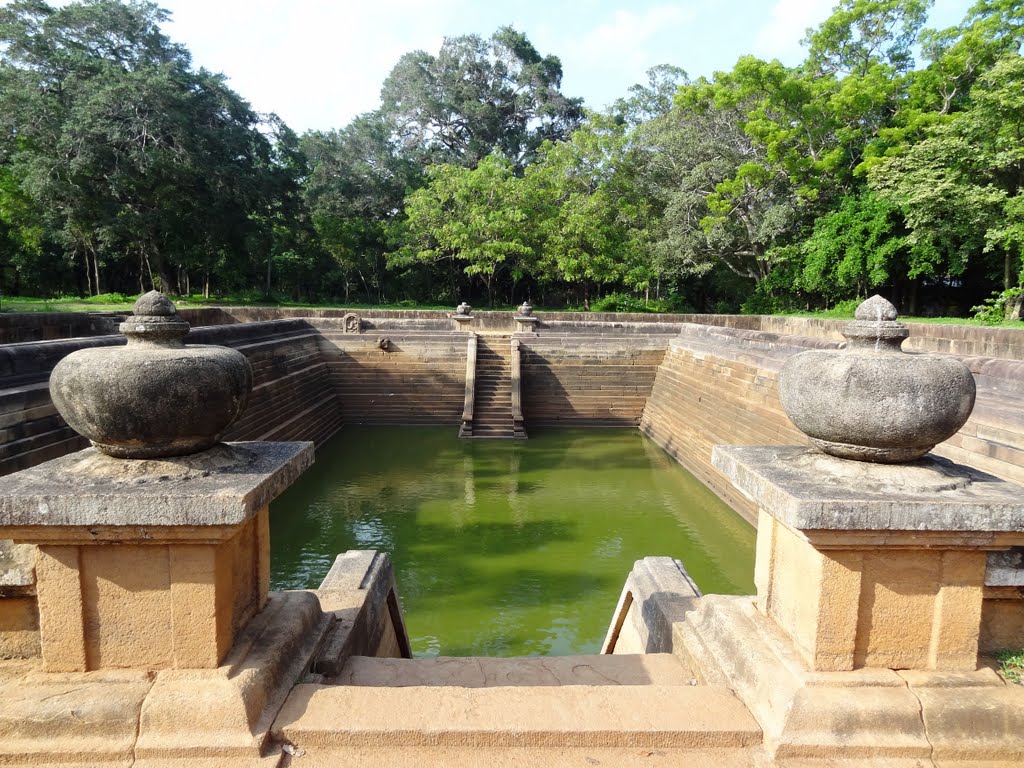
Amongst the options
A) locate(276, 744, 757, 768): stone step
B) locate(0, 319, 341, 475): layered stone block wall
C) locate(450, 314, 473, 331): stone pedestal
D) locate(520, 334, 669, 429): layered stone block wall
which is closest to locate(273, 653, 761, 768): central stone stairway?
locate(276, 744, 757, 768): stone step

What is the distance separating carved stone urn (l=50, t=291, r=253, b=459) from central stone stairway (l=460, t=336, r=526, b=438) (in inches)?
379

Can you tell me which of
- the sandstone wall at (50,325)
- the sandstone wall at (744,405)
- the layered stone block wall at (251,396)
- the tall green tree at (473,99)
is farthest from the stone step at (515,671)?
the tall green tree at (473,99)

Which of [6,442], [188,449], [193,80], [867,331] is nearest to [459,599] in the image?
[6,442]

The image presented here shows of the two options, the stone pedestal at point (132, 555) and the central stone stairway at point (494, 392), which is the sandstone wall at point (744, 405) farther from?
the stone pedestal at point (132, 555)

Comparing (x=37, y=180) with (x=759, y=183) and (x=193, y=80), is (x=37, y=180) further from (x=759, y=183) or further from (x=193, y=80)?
(x=759, y=183)

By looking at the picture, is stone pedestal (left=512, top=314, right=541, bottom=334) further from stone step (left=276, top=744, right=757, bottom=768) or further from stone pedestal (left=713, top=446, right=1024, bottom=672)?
stone step (left=276, top=744, right=757, bottom=768)

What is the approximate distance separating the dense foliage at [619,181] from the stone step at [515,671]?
1412 centimetres

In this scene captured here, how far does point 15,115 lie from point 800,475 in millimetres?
21918

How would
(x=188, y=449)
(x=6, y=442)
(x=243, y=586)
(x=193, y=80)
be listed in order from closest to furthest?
1. (x=188, y=449)
2. (x=243, y=586)
3. (x=6, y=442)
4. (x=193, y=80)

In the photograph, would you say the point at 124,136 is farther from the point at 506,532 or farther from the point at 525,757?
the point at 525,757

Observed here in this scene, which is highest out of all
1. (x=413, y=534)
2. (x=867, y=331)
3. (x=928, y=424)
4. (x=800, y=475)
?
(x=867, y=331)

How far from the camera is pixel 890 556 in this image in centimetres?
175

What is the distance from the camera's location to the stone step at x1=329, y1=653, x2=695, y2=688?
2.28m

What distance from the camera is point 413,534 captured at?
695cm
